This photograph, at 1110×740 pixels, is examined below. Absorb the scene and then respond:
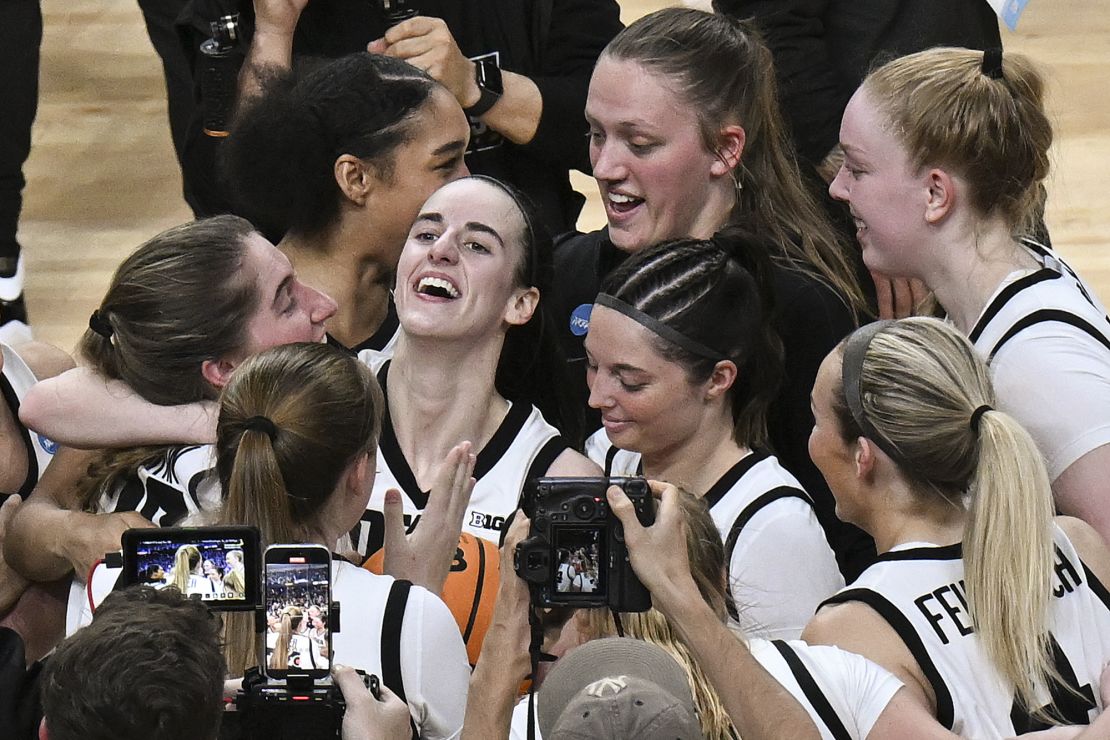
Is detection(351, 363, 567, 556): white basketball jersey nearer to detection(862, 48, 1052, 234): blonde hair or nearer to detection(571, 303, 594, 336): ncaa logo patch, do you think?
detection(571, 303, 594, 336): ncaa logo patch

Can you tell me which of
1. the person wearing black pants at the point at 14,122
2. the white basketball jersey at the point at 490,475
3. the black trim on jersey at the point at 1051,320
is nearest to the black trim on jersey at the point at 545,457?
the white basketball jersey at the point at 490,475

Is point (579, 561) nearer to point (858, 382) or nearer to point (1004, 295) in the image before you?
point (858, 382)

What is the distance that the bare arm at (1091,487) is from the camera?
236 cm

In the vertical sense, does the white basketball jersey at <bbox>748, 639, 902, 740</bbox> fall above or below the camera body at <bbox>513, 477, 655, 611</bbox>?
below

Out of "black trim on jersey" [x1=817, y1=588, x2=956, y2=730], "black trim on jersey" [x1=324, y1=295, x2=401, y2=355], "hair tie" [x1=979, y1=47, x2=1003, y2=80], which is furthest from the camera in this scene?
"black trim on jersey" [x1=324, y1=295, x2=401, y2=355]

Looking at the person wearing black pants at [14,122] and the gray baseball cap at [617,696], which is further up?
the person wearing black pants at [14,122]

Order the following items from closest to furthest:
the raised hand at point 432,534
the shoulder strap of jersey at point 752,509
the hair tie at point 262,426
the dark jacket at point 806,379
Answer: the hair tie at point 262,426 → the raised hand at point 432,534 → the shoulder strap of jersey at point 752,509 → the dark jacket at point 806,379

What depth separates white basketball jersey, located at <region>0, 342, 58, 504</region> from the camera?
8.81ft

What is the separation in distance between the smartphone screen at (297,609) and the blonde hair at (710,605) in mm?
299

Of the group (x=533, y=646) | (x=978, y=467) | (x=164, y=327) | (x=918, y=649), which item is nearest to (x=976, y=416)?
(x=978, y=467)

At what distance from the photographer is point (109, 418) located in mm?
2510

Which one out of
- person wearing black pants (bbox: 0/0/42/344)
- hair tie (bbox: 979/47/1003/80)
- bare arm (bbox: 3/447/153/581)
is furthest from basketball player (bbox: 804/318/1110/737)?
person wearing black pants (bbox: 0/0/42/344)

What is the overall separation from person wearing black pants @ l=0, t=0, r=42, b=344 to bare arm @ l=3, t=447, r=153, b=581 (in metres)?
1.78

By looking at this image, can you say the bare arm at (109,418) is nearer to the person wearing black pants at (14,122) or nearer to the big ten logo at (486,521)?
the big ten logo at (486,521)
